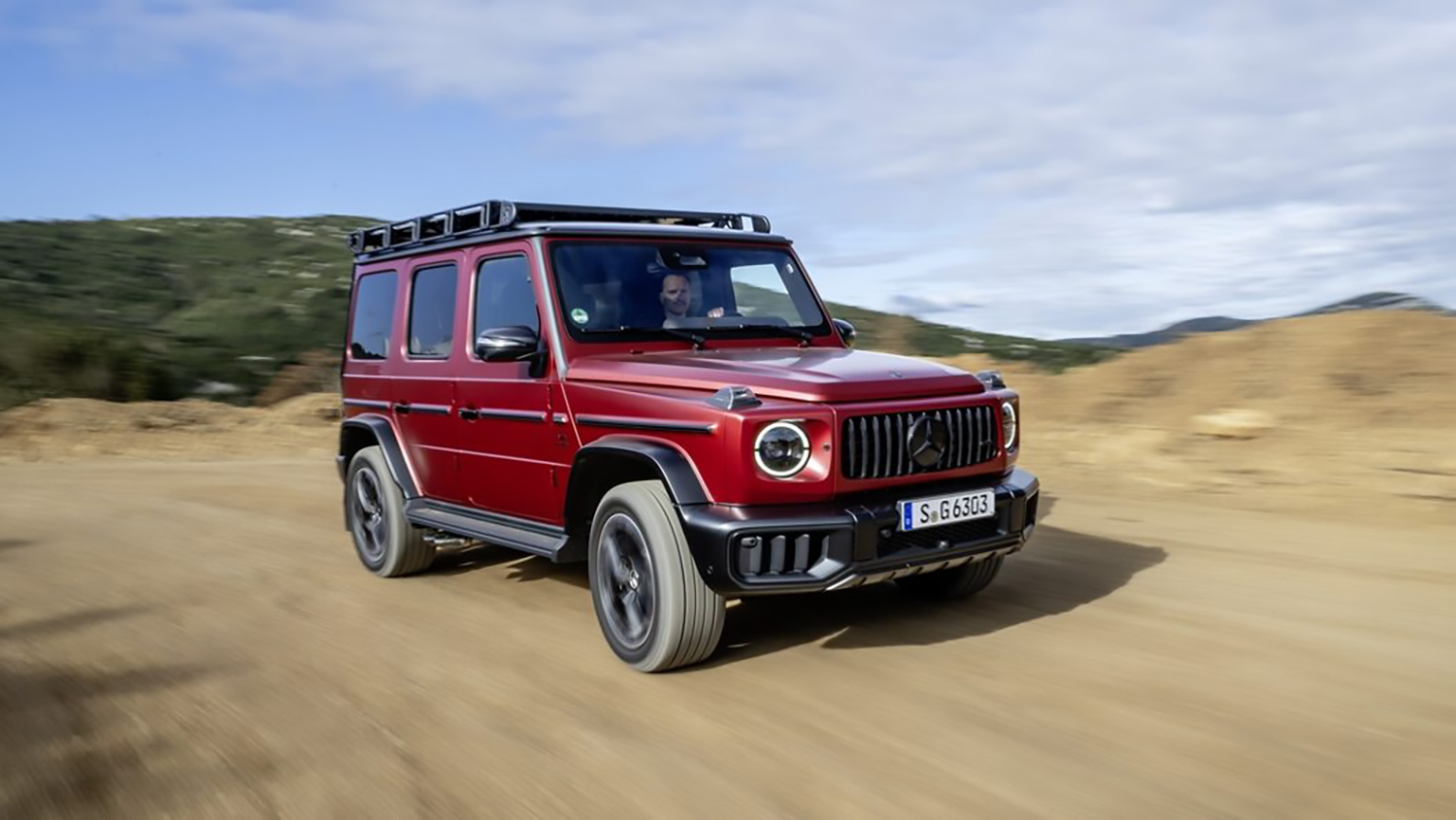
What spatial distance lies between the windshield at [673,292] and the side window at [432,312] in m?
0.98

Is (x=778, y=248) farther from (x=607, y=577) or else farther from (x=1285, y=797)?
(x=1285, y=797)

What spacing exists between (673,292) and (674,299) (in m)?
0.04

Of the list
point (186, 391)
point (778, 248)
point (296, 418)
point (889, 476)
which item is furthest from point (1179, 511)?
point (186, 391)

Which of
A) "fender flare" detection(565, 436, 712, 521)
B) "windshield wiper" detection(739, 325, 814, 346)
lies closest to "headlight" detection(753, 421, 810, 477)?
"fender flare" detection(565, 436, 712, 521)

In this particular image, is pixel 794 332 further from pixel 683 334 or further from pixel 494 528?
pixel 494 528

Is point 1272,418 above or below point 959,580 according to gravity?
above

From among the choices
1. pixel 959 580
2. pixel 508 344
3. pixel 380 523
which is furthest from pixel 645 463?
pixel 380 523

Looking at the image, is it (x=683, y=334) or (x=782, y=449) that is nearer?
(x=782, y=449)

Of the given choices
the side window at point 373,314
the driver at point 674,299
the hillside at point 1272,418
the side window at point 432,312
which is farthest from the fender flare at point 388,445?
the hillside at point 1272,418

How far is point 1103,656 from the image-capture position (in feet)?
14.0

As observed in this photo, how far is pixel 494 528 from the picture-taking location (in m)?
5.45

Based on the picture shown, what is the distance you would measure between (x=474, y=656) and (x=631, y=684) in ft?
2.64

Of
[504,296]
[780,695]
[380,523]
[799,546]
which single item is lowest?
[780,695]

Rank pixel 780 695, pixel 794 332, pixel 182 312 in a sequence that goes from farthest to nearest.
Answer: pixel 182 312 < pixel 794 332 < pixel 780 695
